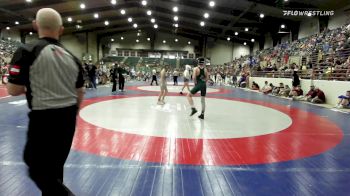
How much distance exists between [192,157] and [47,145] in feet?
8.64

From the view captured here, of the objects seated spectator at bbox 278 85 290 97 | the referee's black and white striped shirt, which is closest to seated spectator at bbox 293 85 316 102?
seated spectator at bbox 278 85 290 97

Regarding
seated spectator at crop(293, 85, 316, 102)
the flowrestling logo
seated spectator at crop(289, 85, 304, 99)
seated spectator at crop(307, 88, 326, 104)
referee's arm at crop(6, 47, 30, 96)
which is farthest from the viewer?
the flowrestling logo

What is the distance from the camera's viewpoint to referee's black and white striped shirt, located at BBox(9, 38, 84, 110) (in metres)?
1.85

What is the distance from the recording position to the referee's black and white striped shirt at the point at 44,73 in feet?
6.08

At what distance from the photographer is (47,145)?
6.33ft

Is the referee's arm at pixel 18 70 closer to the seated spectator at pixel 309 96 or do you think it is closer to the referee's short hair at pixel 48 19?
the referee's short hair at pixel 48 19

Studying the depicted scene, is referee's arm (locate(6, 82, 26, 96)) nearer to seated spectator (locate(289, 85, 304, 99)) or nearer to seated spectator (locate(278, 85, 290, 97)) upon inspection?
seated spectator (locate(289, 85, 304, 99))

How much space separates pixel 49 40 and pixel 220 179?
2.45m

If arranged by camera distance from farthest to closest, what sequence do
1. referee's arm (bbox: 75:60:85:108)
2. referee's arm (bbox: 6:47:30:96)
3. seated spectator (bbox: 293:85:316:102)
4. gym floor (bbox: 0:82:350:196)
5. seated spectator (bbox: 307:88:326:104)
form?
1. seated spectator (bbox: 293:85:316:102)
2. seated spectator (bbox: 307:88:326:104)
3. gym floor (bbox: 0:82:350:196)
4. referee's arm (bbox: 75:60:85:108)
5. referee's arm (bbox: 6:47:30:96)

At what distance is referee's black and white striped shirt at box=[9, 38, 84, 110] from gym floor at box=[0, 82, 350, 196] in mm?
1358

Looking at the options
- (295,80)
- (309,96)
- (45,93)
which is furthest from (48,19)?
(295,80)

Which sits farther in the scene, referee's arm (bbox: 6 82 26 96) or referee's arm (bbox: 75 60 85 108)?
referee's arm (bbox: 75 60 85 108)

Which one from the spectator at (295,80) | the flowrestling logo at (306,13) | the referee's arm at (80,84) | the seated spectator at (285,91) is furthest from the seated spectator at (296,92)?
the referee's arm at (80,84)

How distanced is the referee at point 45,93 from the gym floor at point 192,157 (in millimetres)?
1075
